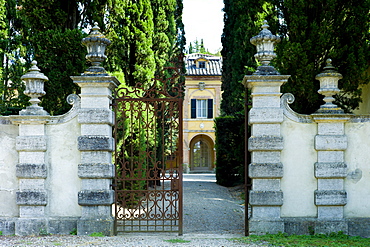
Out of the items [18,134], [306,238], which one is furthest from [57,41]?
[306,238]

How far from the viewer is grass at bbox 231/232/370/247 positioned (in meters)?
6.17

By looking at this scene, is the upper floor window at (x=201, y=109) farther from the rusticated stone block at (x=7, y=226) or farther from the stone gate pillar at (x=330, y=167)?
the rusticated stone block at (x=7, y=226)

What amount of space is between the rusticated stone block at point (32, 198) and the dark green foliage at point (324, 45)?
5.59 metres

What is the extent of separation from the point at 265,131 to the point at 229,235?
1.98 meters

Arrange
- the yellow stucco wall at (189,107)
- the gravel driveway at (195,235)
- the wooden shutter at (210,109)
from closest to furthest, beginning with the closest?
the gravel driveway at (195,235) → the yellow stucco wall at (189,107) → the wooden shutter at (210,109)

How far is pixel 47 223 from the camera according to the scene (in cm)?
689

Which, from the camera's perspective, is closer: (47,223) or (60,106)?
(47,223)

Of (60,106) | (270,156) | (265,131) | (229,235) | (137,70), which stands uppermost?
(137,70)

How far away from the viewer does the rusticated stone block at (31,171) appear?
22.5ft

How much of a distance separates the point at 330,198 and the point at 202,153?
75.3 ft

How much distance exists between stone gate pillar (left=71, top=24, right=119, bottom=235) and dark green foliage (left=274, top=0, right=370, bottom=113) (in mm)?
4203

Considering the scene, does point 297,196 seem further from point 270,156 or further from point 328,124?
point 328,124

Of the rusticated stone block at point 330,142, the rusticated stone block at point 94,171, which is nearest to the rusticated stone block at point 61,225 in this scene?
the rusticated stone block at point 94,171

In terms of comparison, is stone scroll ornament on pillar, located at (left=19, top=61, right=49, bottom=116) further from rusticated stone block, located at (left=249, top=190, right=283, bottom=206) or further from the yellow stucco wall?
the yellow stucco wall
